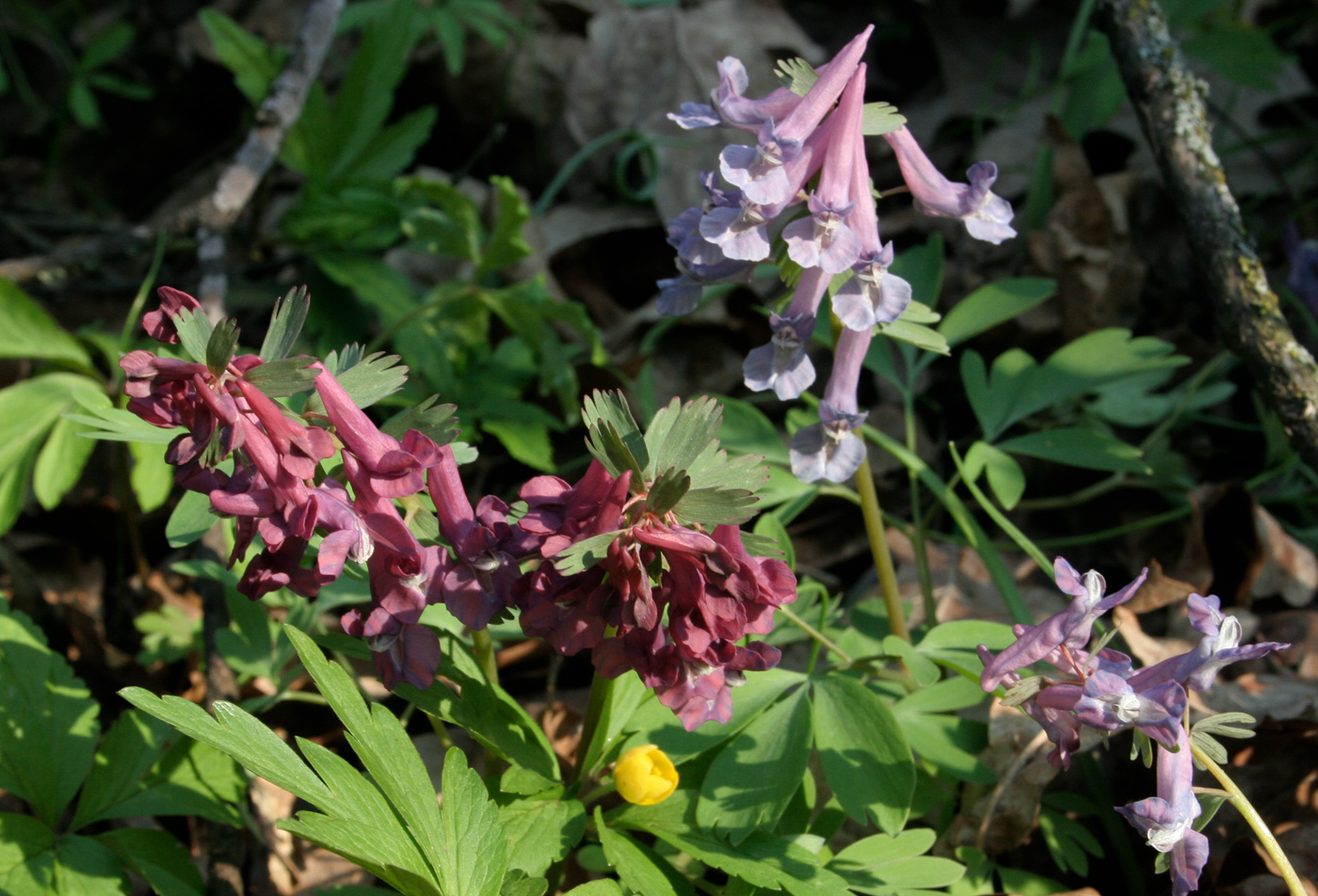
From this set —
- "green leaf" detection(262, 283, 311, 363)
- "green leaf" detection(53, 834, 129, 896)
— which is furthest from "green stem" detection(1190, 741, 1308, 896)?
"green leaf" detection(53, 834, 129, 896)

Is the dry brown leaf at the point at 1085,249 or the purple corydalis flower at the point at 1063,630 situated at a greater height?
the purple corydalis flower at the point at 1063,630

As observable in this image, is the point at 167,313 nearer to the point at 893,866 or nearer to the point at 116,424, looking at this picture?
the point at 116,424

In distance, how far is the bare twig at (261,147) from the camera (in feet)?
8.20

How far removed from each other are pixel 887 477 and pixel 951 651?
4.01 feet

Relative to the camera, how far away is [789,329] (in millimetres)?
1420

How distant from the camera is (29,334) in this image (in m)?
2.40

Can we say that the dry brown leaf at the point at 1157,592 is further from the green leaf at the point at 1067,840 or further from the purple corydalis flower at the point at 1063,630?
the purple corydalis flower at the point at 1063,630

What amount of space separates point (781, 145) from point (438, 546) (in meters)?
0.72

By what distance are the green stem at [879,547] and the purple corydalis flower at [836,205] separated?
447 mm

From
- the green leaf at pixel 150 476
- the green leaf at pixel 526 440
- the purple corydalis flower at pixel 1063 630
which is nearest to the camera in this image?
the purple corydalis flower at pixel 1063 630

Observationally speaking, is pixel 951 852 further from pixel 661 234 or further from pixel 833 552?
pixel 661 234

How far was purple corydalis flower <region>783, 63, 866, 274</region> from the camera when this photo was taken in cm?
131

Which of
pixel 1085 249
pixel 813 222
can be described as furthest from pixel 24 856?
pixel 1085 249

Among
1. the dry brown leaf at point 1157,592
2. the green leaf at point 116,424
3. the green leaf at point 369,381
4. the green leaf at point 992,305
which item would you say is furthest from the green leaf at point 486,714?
the dry brown leaf at point 1157,592
